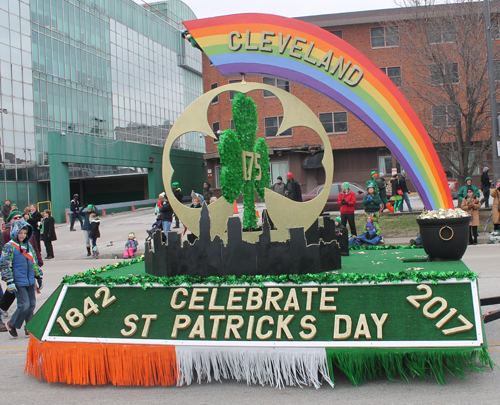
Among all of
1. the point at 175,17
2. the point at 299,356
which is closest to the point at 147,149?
the point at 175,17

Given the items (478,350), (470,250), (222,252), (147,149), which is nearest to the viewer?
(478,350)

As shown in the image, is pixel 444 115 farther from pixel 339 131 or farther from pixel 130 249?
pixel 339 131

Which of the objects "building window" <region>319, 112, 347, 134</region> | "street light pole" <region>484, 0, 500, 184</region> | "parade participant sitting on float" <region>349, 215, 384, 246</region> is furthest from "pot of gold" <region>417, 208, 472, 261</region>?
"building window" <region>319, 112, 347, 134</region>

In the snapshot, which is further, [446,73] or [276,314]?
[446,73]

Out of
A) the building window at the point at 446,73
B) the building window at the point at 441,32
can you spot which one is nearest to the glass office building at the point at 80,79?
the building window at the point at 446,73

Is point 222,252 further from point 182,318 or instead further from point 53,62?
point 53,62

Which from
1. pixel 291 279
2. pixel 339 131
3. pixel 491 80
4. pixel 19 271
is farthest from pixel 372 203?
pixel 339 131

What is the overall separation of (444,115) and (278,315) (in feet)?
51.4

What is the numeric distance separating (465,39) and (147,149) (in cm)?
3241

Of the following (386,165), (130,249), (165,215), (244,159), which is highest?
(386,165)

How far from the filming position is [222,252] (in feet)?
18.3

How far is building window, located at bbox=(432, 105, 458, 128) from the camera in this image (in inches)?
663

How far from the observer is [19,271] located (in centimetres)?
687

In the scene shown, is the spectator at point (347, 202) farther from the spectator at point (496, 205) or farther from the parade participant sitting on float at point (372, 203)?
the spectator at point (496, 205)
